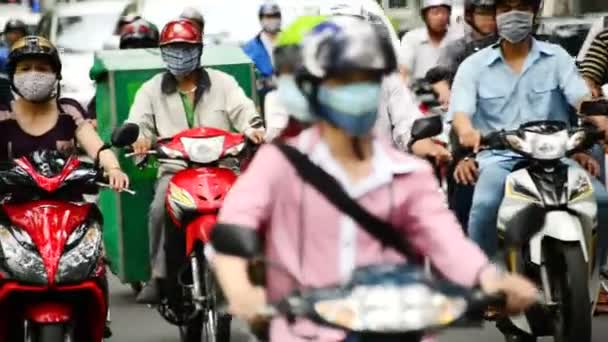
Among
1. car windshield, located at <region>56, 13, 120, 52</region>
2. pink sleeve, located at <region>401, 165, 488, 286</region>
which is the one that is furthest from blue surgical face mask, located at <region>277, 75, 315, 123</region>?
car windshield, located at <region>56, 13, 120, 52</region>

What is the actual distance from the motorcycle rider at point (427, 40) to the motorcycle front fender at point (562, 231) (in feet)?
20.6

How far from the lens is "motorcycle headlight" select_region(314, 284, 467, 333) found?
4.28 m

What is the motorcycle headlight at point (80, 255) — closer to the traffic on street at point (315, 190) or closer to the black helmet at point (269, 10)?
the traffic on street at point (315, 190)

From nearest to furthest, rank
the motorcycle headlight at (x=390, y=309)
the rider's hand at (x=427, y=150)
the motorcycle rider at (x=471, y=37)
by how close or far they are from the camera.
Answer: the motorcycle headlight at (x=390, y=309) → the rider's hand at (x=427, y=150) → the motorcycle rider at (x=471, y=37)

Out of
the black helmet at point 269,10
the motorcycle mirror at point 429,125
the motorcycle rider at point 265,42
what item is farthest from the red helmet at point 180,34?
the black helmet at point 269,10

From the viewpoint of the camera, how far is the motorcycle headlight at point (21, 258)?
7535 mm

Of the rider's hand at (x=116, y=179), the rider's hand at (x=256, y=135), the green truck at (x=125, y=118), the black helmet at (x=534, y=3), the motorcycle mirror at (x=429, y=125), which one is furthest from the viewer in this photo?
the green truck at (x=125, y=118)

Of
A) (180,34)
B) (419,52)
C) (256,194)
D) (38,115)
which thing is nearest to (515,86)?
(180,34)

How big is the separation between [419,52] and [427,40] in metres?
0.19

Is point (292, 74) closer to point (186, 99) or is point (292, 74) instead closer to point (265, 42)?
point (186, 99)

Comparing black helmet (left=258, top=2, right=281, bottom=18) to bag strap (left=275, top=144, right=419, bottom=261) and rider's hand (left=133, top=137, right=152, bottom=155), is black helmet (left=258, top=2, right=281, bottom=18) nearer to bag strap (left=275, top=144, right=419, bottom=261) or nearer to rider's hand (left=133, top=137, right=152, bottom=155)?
rider's hand (left=133, top=137, right=152, bottom=155)

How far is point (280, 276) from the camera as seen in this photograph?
475 cm

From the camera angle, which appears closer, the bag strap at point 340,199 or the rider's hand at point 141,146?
the bag strap at point 340,199

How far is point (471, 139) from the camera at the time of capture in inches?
328
